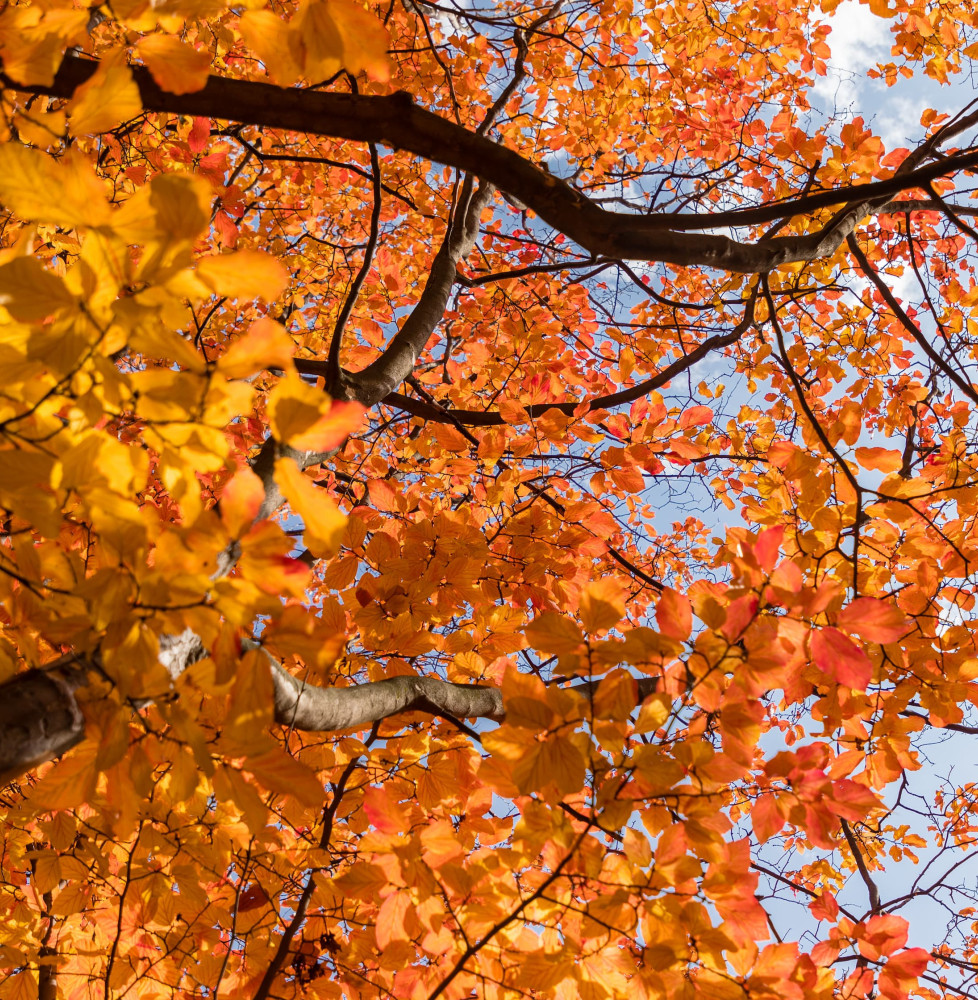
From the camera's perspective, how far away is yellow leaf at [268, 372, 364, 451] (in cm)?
88

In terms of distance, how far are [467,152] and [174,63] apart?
703 millimetres

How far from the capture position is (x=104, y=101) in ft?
2.94

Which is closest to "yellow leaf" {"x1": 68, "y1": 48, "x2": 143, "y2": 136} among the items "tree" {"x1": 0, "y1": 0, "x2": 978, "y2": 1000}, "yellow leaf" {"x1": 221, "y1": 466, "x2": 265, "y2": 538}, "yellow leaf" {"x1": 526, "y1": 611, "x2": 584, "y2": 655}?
"tree" {"x1": 0, "y1": 0, "x2": 978, "y2": 1000}

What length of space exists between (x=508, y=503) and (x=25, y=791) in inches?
104

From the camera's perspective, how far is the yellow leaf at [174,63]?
1068mm

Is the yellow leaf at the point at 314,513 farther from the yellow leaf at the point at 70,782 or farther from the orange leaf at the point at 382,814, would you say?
the orange leaf at the point at 382,814

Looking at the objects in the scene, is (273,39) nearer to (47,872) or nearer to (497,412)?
(497,412)

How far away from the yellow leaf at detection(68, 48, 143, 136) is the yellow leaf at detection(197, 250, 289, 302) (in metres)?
0.26

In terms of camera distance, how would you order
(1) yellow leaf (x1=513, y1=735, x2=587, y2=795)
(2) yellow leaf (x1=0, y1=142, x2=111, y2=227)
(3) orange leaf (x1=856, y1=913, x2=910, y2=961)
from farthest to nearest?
1. (3) orange leaf (x1=856, y1=913, x2=910, y2=961)
2. (1) yellow leaf (x1=513, y1=735, x2=587, y2=795)
3. (2) yellow leaf (x1=0, y1=142, x2=111, y2=227)

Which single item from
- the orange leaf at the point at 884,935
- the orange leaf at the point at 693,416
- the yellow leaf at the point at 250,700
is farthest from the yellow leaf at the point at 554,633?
the orange leaf at the point at 693,416

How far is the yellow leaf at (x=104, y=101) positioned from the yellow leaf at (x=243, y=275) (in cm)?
26

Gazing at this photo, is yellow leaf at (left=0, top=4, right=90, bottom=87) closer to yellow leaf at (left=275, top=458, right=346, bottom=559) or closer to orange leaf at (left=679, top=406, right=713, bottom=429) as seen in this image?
yellow leaf at (left=275, top=458, right=346, bottom=559)

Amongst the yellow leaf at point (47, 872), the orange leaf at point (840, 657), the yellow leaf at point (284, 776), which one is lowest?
the yellow leaf at point (47, 872)

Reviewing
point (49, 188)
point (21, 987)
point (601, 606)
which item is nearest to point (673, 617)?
point (601, 606)
